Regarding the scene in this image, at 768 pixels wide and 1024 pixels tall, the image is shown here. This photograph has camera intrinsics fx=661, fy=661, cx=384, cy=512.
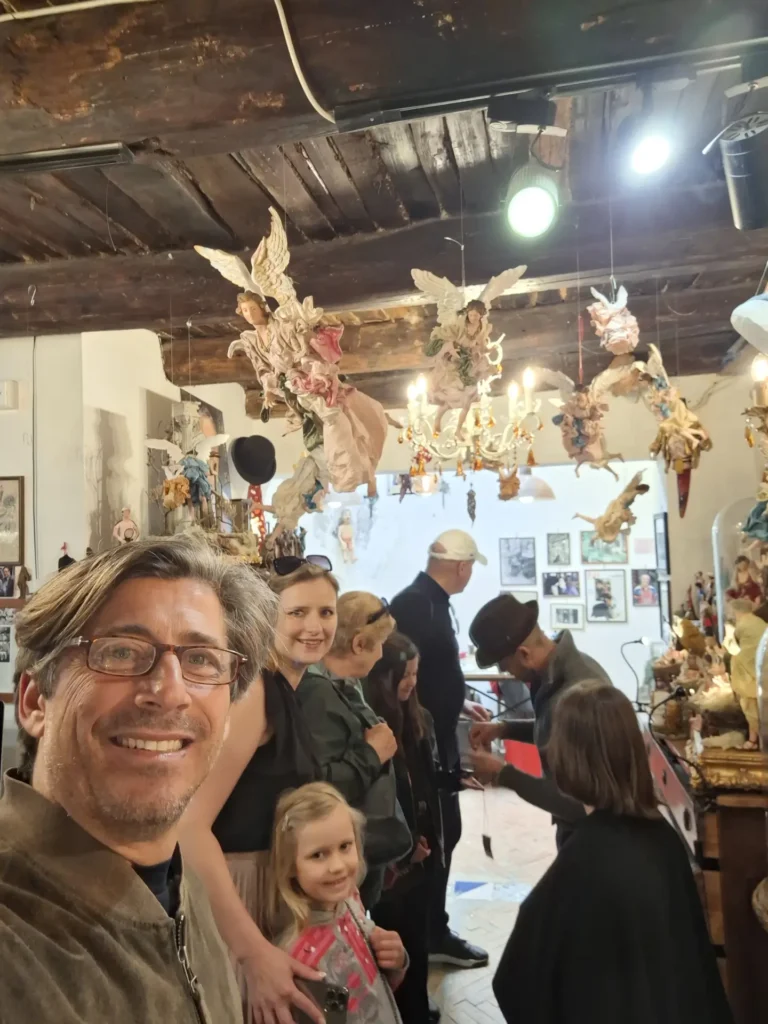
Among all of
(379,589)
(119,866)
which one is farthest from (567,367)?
(119,866)

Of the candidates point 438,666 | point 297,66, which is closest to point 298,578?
point 438,666

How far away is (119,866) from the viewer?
0.76 meters

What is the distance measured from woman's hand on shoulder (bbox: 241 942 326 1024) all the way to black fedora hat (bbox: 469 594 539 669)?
2.34 ft

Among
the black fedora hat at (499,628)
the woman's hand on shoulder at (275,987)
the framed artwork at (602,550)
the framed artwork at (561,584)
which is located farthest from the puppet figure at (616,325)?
the woman's hand on shoulder at (275,987)

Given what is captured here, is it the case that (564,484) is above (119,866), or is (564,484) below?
above

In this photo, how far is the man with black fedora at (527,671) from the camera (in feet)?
4.75

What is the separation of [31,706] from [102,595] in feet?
0.53

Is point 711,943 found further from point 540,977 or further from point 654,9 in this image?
point 654,9

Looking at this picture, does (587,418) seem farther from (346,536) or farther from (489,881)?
(489,881)

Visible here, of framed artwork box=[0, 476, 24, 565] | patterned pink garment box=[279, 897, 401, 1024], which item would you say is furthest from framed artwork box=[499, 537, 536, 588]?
framed artwork box=[0, 476, 24, 565]

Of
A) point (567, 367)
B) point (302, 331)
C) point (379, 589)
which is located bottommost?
point (379, 589)

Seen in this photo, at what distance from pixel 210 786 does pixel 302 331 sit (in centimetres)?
96

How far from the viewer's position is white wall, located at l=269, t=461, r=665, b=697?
5.35 feet

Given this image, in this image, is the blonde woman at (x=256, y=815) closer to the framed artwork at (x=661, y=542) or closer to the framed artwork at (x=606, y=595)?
the framed artwork at (x=606, y=595)
